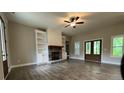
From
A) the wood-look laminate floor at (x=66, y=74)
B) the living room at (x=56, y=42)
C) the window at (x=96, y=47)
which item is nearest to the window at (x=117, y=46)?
the living room at (x=56, y=42)

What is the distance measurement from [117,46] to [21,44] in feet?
21.2

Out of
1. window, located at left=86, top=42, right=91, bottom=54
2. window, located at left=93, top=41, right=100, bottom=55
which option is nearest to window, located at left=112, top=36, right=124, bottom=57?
window, located at left=93, top=41, right=100, bottom=55

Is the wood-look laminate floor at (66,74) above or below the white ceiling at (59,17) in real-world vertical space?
below

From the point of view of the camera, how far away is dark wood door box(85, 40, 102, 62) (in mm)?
7062

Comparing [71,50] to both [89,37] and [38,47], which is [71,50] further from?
[38,47]

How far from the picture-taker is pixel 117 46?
595cm

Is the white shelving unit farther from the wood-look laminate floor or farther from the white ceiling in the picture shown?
the wood-look laminate floor

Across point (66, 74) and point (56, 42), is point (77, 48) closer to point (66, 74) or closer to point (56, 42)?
point (56, 42)

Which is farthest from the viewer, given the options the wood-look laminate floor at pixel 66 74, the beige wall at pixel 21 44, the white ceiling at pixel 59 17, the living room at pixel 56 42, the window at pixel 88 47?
the window at pixel 88 47

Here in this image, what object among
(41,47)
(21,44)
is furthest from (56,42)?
(21,44)

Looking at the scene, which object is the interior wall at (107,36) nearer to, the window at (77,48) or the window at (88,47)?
the window at (88,47)

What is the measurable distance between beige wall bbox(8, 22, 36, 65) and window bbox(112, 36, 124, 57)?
5.69 meters

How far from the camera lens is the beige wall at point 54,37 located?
273 inches

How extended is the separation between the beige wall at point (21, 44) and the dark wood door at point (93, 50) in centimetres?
467
